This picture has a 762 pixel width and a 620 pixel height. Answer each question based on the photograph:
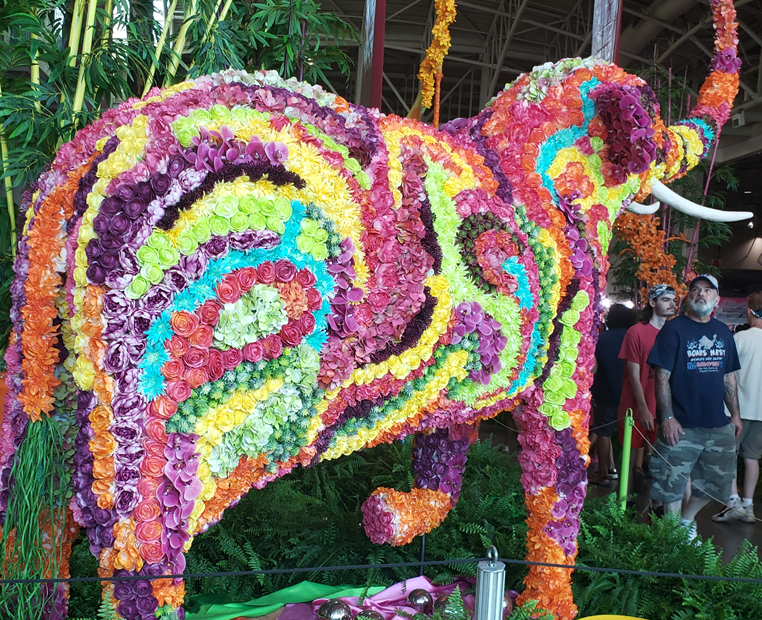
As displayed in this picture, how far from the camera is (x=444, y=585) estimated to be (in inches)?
102

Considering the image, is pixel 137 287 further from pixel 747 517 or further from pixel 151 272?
pixel 747 517

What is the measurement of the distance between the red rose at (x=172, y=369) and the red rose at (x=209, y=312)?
11 centimetres

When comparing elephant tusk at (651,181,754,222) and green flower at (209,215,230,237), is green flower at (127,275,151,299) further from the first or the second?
elephant tusk at (651,181,754,222)

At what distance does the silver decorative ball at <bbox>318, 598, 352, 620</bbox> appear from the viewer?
216cm

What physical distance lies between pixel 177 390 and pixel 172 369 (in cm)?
5

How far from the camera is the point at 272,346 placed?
1.56 m

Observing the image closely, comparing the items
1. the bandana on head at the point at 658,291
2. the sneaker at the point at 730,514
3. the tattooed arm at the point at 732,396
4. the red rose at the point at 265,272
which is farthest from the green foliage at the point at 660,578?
the red rose at the point at 265,272

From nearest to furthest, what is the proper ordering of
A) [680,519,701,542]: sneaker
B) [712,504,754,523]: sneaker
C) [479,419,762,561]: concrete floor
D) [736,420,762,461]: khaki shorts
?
[680,519,701,542]: sneaker, [479,419,762,561]: concrete floor, [712,504,754,523]: sneaker, [736,420,762,461]: khaki shorts

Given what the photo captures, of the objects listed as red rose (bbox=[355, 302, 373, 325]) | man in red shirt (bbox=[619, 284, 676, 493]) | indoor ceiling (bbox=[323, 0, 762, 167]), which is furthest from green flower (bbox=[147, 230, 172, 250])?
indoor ceiling (bbox=[323, 0, 762, 167])

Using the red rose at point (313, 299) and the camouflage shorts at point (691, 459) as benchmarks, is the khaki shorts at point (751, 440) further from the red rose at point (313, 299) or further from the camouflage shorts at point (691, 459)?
the red rose at point (313, 299)

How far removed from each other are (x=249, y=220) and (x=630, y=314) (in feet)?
13.5

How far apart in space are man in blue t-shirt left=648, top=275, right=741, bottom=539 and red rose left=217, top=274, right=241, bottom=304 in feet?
8.68

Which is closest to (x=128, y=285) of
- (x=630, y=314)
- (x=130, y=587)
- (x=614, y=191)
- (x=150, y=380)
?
(x=150, y=380)

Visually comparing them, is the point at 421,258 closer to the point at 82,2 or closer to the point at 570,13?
the point at 82,2
